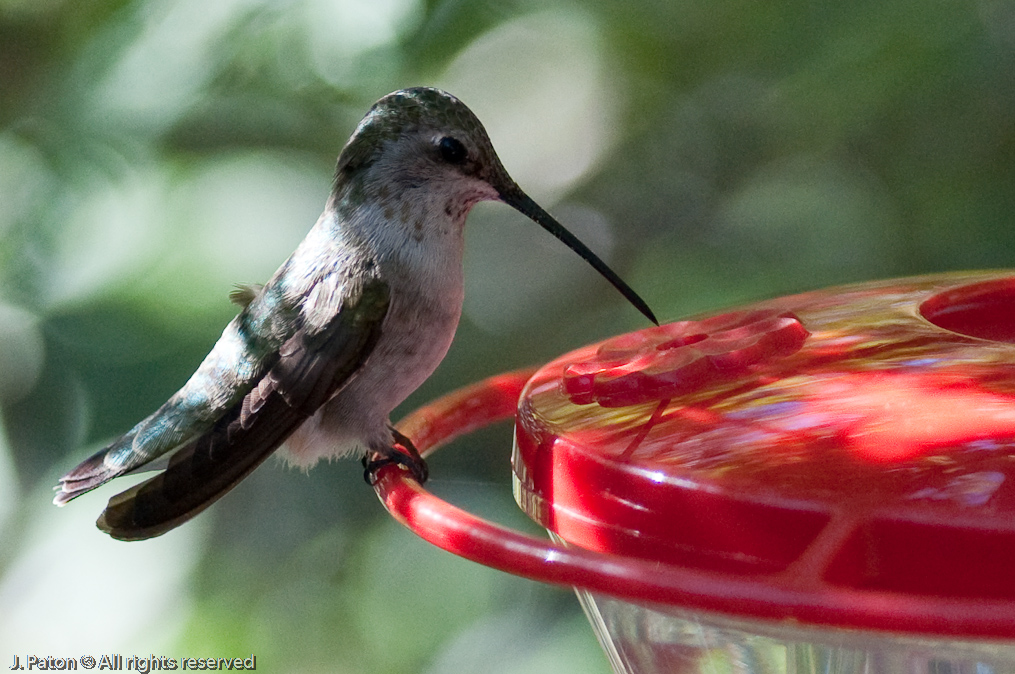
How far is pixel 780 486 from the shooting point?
1.17 meters

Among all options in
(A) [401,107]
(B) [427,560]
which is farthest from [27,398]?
(A) [401,107]

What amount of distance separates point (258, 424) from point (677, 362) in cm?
83

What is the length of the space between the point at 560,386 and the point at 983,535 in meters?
0.75

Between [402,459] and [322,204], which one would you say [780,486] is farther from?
[322,204]

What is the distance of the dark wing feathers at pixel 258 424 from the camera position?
192 cm

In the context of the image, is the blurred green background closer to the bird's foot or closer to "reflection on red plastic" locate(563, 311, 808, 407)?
the bird's foot

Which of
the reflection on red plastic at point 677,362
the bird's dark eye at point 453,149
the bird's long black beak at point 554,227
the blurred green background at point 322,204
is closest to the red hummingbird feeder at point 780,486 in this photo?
the reflection on red plastic at point 677,362

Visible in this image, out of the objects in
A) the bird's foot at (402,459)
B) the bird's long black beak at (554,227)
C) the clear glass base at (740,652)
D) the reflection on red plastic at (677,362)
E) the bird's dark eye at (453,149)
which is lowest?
the clear glass base at (740,652)

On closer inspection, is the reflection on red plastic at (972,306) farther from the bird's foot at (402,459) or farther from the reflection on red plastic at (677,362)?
the bird's foot at (402,459)

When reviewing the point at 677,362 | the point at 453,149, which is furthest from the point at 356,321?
the point at 677,362

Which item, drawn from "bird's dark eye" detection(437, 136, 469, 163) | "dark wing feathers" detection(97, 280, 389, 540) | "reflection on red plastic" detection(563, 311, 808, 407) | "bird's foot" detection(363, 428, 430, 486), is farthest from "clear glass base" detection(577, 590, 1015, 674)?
"bird's dark eye" detection(437, 136, 469, 163)

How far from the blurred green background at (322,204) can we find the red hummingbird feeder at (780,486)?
1.12 meters

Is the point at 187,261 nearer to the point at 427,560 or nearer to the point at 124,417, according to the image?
the point at 124,417

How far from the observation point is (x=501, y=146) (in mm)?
3373
